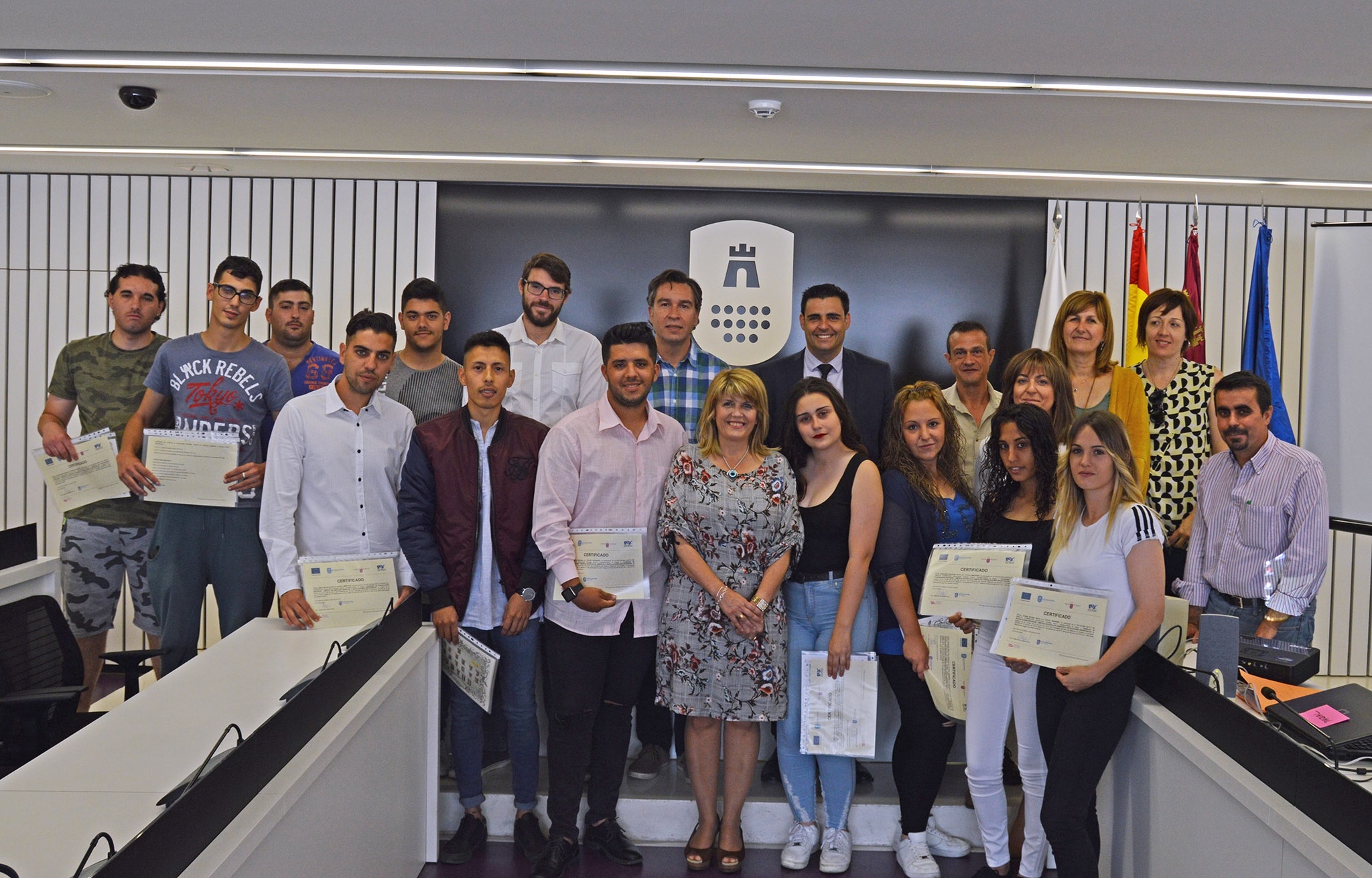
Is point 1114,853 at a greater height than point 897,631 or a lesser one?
lesser

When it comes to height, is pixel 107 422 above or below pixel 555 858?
above

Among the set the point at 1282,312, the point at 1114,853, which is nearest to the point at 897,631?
the point at 1114,853

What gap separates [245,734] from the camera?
2230 mm

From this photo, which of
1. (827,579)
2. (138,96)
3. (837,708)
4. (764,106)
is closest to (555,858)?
(837,708)

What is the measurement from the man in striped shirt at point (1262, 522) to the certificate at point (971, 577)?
104 cm

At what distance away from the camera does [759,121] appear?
4.35 meters

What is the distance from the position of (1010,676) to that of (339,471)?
236 cm

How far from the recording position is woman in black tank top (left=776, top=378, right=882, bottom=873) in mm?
3305

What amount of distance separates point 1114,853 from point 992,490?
46.9 inches

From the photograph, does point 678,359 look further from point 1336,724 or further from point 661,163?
point 1336,724

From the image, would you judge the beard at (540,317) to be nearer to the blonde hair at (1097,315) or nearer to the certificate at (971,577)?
the certificate at (971,577)

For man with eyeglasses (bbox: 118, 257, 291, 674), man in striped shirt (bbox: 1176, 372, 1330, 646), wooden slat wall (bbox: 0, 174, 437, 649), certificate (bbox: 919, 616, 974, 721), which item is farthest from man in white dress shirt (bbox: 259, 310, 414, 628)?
man in striped shirt (bbox: 1176, 372, 1330, 646)

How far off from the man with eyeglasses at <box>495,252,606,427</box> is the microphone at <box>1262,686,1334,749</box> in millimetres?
2585

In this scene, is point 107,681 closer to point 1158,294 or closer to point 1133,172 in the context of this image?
point 1158,294
